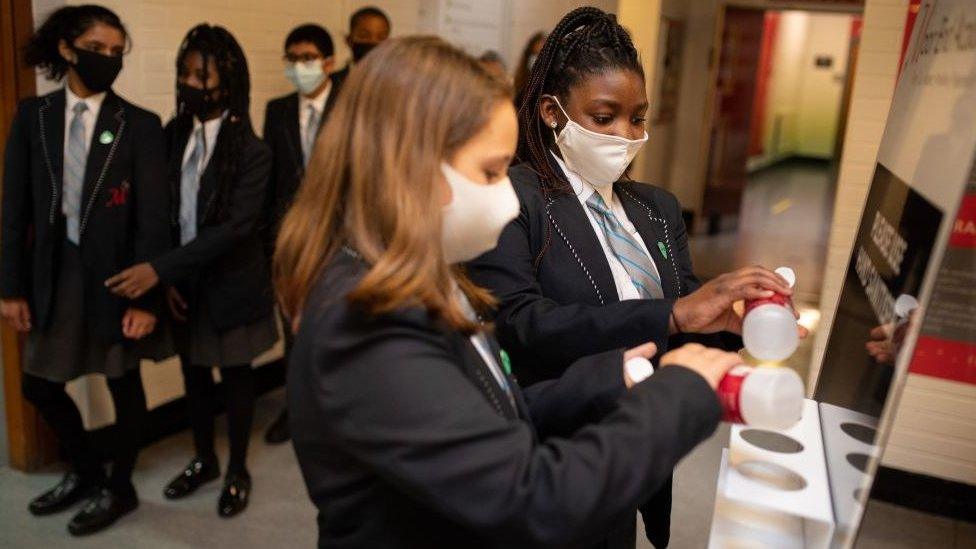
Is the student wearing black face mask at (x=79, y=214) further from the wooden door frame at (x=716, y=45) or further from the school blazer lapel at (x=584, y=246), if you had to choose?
the wooden door frame at (x=716, y=45)

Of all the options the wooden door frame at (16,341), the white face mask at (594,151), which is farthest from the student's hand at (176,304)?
the white face mask at (594,151)

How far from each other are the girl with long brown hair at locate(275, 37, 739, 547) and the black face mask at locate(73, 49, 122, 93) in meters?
1.90

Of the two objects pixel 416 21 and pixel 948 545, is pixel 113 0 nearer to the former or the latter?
pixel 416 21

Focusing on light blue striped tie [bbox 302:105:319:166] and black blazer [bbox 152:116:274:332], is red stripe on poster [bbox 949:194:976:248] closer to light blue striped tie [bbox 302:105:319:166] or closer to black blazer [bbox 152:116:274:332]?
black blazer [bbox 152:116:274:332]

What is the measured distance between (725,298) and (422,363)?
26.2 inches

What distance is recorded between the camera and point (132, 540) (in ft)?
9.07

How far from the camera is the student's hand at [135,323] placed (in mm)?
2748

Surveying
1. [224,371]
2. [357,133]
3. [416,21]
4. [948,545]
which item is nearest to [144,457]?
[224,371]

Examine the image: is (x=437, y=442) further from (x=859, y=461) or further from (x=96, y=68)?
(x=96, y=68)

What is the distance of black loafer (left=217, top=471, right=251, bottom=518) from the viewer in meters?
2.96

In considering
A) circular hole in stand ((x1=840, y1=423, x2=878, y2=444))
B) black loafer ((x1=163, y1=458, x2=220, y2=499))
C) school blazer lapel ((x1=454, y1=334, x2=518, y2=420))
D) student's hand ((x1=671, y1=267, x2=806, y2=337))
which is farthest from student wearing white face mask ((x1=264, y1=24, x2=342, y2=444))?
circular hole in stand ((x1=840, y1=423, x2=878, y2=444))

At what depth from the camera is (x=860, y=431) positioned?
3.71ft

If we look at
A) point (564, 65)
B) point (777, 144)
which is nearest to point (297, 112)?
point (564, 65)

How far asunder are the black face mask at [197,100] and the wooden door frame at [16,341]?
503mm
